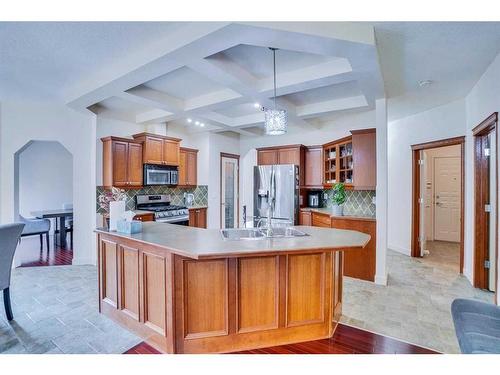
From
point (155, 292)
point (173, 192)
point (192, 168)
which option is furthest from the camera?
point (192, 168)

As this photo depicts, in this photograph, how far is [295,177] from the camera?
5.11m

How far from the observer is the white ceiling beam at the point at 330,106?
4016 mm

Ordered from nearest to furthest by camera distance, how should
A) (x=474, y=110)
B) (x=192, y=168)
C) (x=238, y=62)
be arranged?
1. (x=238, y=62)
2. (x=474, y=110)
3. (x=192, y=168)

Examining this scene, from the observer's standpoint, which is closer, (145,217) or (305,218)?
(145,217)

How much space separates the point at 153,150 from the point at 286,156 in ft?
8.33

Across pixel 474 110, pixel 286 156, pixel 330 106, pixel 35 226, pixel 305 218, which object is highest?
pixel 330 106

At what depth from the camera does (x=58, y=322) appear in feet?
8.37

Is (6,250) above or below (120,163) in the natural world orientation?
below

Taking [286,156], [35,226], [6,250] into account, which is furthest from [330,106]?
[35,226]

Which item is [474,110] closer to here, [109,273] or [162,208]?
[109,273]

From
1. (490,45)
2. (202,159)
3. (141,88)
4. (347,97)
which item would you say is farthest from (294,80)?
(202,159)

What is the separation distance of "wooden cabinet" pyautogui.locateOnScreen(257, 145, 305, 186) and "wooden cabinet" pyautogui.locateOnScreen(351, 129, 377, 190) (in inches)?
54.9

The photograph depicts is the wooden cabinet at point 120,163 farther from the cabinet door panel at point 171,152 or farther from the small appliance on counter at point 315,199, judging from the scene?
the small appliance on counter at point 315,199

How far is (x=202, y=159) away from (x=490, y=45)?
5.00 metres
